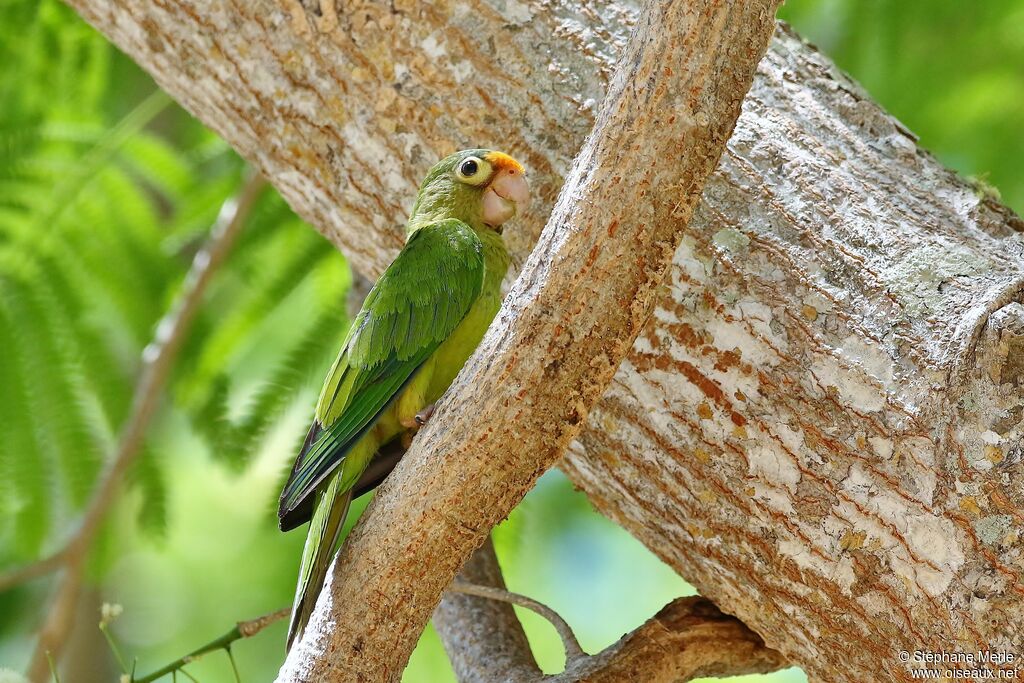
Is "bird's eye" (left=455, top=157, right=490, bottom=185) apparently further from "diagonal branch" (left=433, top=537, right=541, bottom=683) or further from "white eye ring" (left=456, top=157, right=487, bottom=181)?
"diagonal branch" (left=433, top=537, right=541, bottom=683)

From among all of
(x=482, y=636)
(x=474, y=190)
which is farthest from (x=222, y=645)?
(x=474, y=190)

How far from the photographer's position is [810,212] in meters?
2.68

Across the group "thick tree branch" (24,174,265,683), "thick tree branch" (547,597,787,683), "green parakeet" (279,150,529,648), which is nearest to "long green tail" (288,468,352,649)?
"green parakeet" (279,150,529,648)

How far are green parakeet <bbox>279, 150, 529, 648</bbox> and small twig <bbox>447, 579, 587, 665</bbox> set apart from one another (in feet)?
1.50

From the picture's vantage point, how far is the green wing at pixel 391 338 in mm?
2617

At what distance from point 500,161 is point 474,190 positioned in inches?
5.3

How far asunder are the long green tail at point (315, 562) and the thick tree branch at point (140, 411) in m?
1.80

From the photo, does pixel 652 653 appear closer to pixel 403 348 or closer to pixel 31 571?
pixel 403 348

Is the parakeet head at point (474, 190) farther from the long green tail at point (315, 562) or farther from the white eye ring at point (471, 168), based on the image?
the long green tail at point (315, 562)

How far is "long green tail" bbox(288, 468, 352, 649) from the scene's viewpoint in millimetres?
2465

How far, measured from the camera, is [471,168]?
2824 millimetres

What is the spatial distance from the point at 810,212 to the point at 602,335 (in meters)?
0.91

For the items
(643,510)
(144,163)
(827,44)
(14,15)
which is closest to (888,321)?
(643,510)

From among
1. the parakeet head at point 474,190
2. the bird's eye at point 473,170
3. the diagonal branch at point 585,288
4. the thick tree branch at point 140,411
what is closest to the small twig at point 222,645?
the diagonal branch at point 585,288
